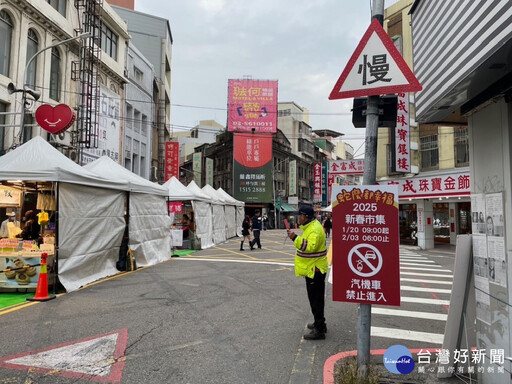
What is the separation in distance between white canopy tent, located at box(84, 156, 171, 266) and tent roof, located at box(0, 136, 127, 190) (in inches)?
51.9

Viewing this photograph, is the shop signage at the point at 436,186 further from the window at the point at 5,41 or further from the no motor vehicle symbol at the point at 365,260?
the window at the point at 5,41

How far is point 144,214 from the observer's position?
38.6ft

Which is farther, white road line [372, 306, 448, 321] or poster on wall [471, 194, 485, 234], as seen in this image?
white road line [372, 306, 448, 321]

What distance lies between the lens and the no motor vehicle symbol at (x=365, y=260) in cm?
355

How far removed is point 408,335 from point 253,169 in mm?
41119

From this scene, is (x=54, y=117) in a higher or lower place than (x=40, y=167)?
higher

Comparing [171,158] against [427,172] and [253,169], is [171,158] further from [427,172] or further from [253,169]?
[427,172]

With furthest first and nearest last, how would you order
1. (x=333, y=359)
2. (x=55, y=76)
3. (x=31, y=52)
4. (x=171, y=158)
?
(x=171, y=158) → (x=55, y=76) → (x=31, y=52) → (x=333, y=359)

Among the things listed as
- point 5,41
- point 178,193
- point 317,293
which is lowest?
point 317,293

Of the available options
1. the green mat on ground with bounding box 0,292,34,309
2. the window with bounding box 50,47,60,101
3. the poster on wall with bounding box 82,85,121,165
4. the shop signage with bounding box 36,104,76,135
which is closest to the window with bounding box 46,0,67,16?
the window with bounding box 50,47,60,101

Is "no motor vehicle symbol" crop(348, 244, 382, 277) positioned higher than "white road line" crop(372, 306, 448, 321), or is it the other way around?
"no motor vehicle symbol" crop(348, 244, 382, 277)

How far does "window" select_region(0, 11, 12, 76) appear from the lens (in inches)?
536

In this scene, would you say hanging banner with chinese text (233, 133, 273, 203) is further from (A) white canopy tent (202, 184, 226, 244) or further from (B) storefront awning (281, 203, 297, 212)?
(A) white canopy tent (202, 184, 226, 244)

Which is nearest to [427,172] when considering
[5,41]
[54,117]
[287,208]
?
[54,117]
